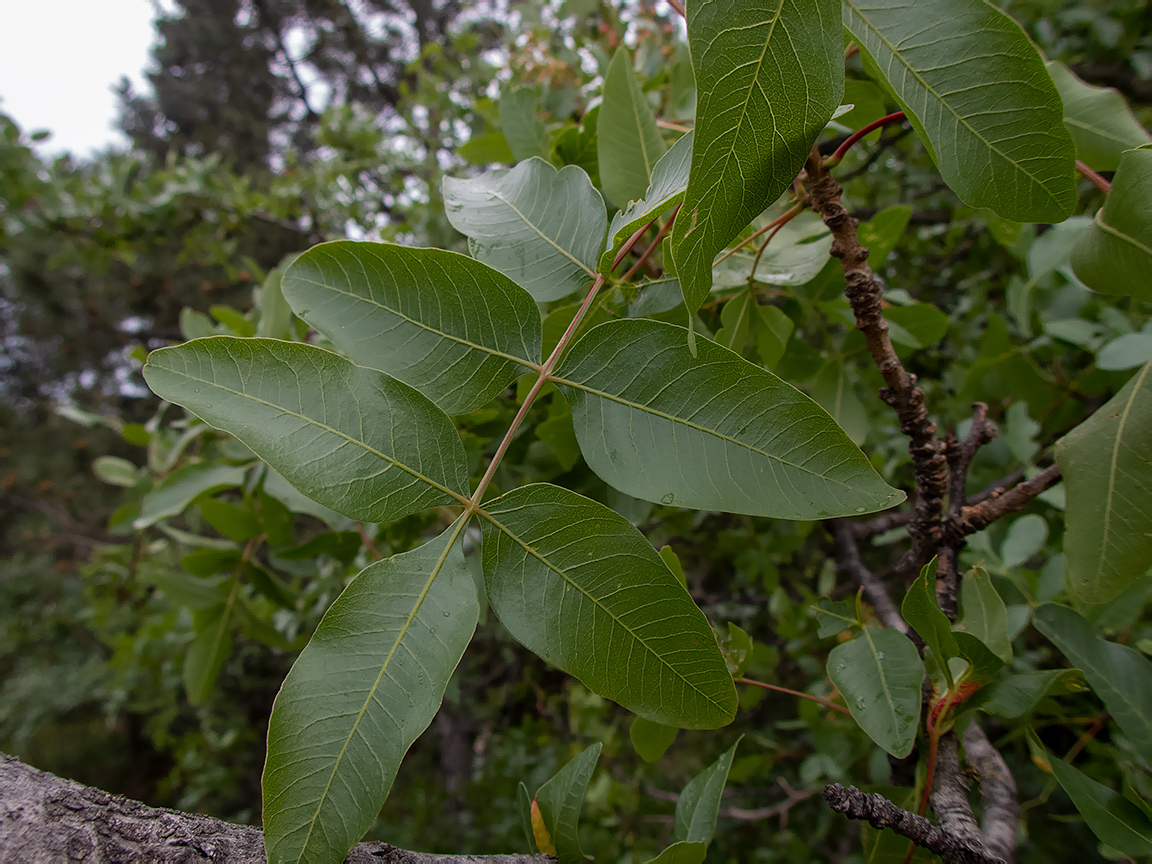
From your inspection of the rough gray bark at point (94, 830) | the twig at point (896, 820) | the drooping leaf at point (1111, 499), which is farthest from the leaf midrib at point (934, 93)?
the rough gray bark at point (94, 830)

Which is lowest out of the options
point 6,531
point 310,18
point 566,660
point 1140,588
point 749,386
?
point 6,531

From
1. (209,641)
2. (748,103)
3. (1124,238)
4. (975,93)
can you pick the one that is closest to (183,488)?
(209,641)

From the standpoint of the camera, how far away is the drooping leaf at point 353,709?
1.17 ft

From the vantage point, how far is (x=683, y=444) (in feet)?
1.40

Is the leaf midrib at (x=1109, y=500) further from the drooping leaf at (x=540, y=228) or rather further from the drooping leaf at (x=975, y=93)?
the drooping leaf at (x=540, y=228)

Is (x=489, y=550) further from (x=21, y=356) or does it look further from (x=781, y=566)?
(x=21, y=356)

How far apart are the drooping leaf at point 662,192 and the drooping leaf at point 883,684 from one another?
0.38 meters

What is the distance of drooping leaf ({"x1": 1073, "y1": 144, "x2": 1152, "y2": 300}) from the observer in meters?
0.46

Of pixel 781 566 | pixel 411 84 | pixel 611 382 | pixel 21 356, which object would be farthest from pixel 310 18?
pixel 611 382

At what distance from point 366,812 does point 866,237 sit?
0.86 m

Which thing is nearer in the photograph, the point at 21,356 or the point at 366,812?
the point at 366,812

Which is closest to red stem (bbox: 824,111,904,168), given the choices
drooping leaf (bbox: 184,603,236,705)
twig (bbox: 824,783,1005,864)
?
twig (bbox: 824,783,1005,864)

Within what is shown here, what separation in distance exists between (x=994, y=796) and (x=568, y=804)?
386 millimetres

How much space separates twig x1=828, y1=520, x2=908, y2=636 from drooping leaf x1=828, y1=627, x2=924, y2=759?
205 millimetres
